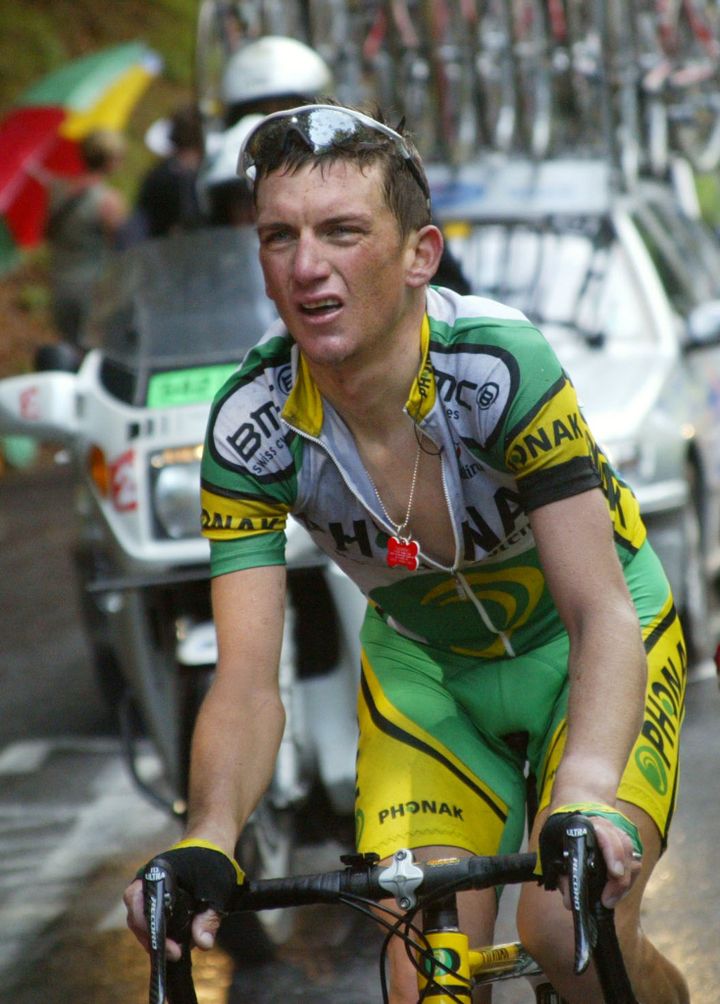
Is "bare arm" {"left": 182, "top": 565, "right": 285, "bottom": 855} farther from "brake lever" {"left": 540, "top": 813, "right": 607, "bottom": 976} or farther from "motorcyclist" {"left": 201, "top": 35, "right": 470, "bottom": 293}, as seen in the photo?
"motorcyclist" {"left": 201, "top": 35, "right": 470, "bottom": 293}

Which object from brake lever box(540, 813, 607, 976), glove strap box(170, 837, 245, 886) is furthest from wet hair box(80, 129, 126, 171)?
brake lever box(540, 813, 607, 976)

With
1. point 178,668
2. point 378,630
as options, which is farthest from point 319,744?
point 378,630

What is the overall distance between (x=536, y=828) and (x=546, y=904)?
0.60 ft

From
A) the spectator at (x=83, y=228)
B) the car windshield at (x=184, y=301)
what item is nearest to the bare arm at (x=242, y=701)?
the car windshield at (x=184, y=301)

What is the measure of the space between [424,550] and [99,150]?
10638 mm

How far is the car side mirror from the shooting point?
7793 mm

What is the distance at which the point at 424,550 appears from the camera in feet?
10.8

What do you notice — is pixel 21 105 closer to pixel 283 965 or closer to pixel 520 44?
pixel 520 44

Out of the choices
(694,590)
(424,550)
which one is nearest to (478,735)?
(424,550)

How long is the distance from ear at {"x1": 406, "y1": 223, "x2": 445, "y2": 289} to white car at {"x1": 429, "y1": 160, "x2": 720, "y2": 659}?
383cm

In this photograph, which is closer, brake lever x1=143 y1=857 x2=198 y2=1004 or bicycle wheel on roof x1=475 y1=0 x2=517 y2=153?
brake lever x1=143 y1=857 x2=198 y2=1004

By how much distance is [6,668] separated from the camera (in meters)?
9.49

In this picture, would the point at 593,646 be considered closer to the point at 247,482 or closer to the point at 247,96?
the point at 247,482

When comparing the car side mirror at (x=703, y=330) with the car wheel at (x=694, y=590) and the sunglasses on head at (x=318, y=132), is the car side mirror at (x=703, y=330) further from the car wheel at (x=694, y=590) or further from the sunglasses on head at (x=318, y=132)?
the sunglasses on head at (x=318, y=132)
